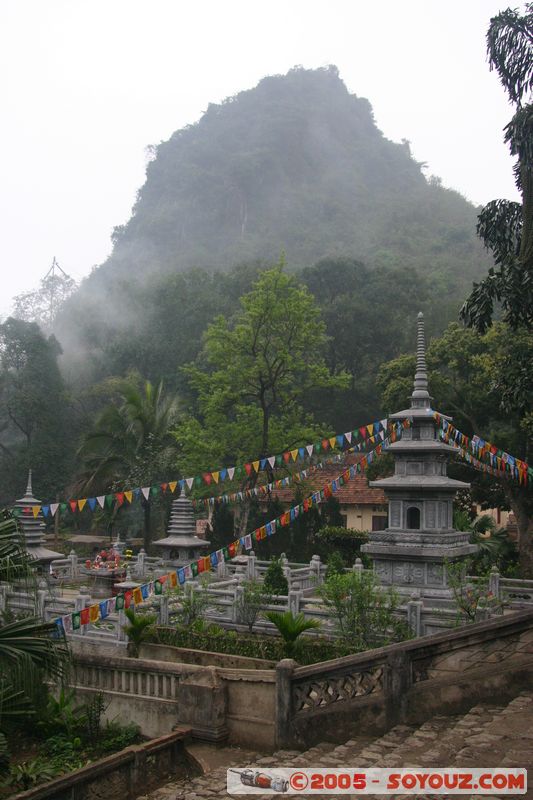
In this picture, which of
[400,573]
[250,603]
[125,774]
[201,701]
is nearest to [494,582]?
[400,573]

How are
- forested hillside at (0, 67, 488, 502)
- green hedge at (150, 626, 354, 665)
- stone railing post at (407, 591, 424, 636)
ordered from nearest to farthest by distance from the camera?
1. green hedge at (150, 626, 354, 665)
2. stone railing post at (407, 591, 424, 636)
3. forested hillside at (0, 67, 488, 502)

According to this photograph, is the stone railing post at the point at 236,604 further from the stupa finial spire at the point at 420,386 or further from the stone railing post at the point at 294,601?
the stupa finial spire at the point at 420,386

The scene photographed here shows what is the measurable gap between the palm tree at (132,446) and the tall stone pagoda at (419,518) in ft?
45.4

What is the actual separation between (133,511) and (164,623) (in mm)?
24678

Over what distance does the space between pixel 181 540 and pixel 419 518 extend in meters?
8.13

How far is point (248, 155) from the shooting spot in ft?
403

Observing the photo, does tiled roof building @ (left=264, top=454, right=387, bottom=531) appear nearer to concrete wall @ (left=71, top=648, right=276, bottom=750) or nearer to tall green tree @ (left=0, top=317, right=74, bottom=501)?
tall green tree @ (left=0, top=317, right=74, bottom=501)

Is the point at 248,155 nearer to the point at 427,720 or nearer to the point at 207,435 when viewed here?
the point at 207,435

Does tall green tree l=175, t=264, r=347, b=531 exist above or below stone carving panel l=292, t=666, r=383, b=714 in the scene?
above

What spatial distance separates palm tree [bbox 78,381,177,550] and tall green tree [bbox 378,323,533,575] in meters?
9.62

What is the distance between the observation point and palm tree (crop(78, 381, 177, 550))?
33719 millimetres

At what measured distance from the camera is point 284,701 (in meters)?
11.0

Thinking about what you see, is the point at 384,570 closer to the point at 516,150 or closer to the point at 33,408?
the point at 516,150

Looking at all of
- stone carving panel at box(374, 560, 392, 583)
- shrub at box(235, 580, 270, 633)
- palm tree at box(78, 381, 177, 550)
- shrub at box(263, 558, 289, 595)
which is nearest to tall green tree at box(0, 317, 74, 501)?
palm tree at box(78, 381, 177, 550)
